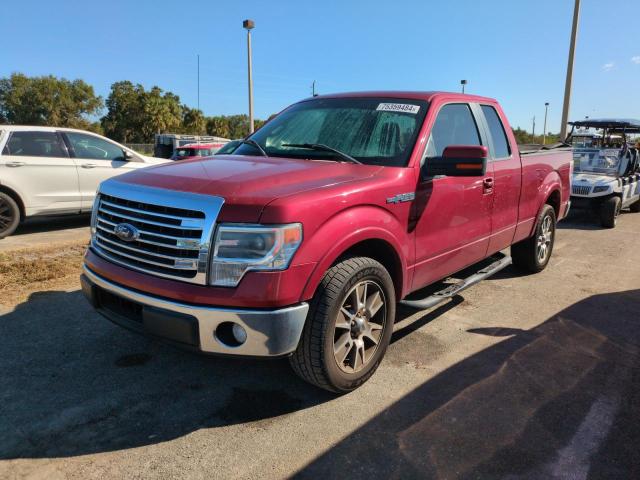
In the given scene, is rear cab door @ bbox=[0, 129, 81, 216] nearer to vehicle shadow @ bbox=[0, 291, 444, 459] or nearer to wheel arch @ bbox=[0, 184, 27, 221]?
wheel arch @ bbox=[0, 184, 27, 221]

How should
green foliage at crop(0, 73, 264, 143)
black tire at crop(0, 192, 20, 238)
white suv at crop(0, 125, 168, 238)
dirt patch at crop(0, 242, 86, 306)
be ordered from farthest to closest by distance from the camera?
green foliage at crop(0, 73, 264, 143), white suv at crop(0, 125, 168, 238), black tire at crop(0, 192, 20, 238), dirt patch at crop(0, 242, 86, 306)

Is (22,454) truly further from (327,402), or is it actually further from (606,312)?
(606,312)

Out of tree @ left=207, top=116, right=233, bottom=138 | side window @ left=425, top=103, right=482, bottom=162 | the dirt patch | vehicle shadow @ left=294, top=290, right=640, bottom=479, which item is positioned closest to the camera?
vehicle shadow @ left=294, top=290, right=640, bottom=479

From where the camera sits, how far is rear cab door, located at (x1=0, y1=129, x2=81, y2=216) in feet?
24.7

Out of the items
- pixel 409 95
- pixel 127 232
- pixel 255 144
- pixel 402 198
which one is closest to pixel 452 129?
pixel 409 95

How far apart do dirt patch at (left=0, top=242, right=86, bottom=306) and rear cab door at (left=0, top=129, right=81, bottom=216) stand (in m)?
1.53

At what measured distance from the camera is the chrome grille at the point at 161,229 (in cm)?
259

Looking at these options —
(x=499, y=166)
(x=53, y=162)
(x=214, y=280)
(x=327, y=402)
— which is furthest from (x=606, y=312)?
(x=53, y=162)

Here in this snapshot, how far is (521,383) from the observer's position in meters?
3.32

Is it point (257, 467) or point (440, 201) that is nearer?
point (257, 467)

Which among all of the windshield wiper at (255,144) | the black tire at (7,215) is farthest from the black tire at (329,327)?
the black tire at (7,215)

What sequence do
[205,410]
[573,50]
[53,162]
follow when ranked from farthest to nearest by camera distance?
[573,50], [53,162], [205,410]

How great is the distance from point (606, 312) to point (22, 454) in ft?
16.1

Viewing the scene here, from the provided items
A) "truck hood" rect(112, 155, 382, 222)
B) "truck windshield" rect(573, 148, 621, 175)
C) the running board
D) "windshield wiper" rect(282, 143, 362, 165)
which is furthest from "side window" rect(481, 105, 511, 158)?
"truck windshield" rect(573, 148, 621, 175)
